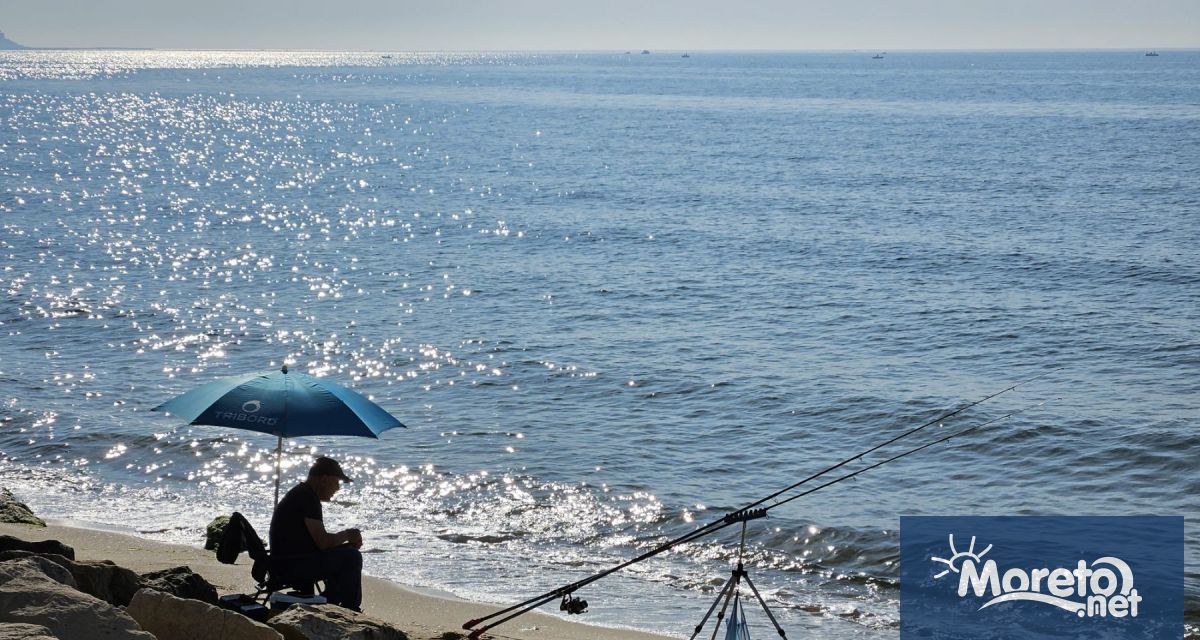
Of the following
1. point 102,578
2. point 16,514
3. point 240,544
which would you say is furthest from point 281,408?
point 16,514

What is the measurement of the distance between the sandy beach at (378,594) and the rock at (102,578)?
1.66m

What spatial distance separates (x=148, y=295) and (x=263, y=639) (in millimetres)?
20503

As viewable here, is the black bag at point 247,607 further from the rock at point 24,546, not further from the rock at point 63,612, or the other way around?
the rock at point 63,612

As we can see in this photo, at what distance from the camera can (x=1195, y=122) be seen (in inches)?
3206

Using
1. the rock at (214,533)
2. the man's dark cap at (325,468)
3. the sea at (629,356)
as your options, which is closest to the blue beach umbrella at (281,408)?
the man's dark cap at (325,468)

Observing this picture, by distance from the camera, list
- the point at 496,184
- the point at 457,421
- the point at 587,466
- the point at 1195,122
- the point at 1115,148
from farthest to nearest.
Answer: the point at 1195,122, the point at 1115,148, the point at 496,184, the point at 457,421, the point at 587,466

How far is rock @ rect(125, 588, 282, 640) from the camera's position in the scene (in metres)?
7.08

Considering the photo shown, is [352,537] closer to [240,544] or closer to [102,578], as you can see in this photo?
[240,544]

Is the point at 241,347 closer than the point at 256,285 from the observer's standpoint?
Yes

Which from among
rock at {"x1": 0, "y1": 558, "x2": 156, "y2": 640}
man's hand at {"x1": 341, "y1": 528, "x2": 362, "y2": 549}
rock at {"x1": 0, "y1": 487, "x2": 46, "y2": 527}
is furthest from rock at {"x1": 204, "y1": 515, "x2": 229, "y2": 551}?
rock at {"x1": 0, "y1": 558, "x2": 156, "y2": 640}

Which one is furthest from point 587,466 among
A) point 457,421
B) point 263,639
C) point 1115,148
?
point 1115,148

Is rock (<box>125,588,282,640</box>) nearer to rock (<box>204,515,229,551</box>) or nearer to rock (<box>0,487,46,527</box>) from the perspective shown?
rock (<box>204,515,229,551</box>)

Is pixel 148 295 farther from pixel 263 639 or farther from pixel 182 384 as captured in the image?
pixel 263 639

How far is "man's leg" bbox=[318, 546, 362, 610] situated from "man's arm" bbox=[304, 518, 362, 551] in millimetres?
48
